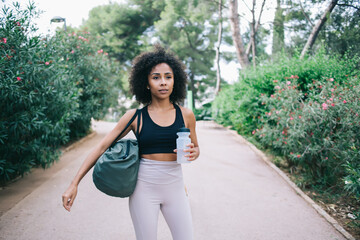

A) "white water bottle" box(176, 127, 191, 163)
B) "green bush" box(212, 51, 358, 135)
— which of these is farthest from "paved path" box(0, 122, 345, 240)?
"green bush" box(212, 51, 358, 135)

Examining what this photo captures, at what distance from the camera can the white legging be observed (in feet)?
6.56

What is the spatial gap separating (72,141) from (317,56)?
8.34m

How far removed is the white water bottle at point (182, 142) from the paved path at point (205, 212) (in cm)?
219

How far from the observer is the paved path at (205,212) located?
3.87 meters

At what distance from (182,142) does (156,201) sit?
0.46 m

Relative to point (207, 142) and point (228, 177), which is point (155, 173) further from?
point (207, 142)

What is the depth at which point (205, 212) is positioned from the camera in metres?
4.57

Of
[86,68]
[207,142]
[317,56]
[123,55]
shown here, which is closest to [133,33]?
[123,55]

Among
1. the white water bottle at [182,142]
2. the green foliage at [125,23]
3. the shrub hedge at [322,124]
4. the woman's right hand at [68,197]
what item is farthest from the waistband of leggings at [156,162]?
the green foliage at [125,23]

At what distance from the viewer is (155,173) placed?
2025 millimetres

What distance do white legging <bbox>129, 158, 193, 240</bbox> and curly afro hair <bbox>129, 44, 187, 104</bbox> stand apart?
2.22ft

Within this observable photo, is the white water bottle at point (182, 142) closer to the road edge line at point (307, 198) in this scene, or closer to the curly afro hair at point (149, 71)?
the curly afro hair at point (149, 71)

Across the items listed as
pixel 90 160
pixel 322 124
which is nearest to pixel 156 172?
pixel 90 160

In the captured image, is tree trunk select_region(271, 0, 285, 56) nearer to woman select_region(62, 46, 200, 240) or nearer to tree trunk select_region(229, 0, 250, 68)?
tree trunk select_region(229, 0, 250, 68)
